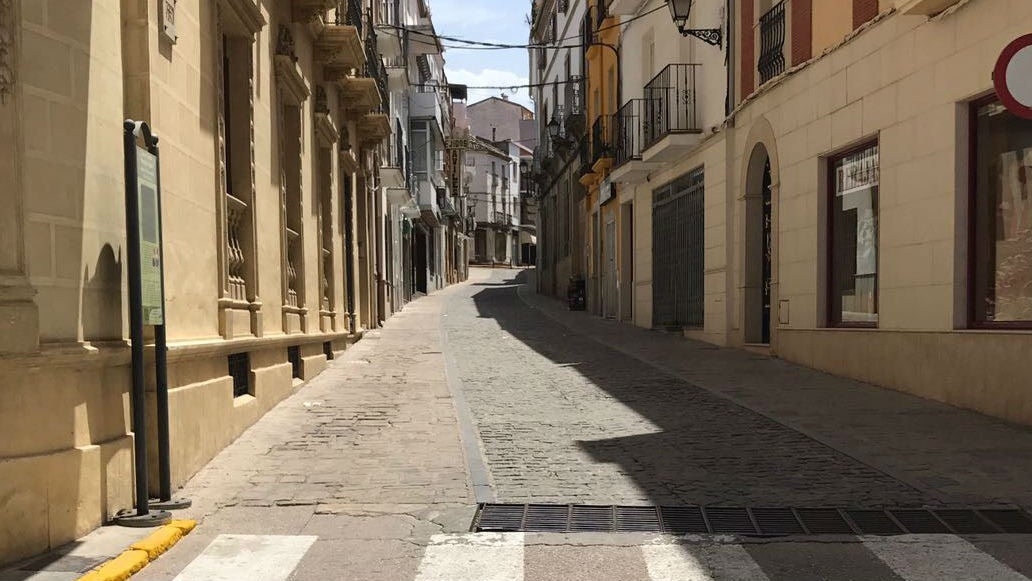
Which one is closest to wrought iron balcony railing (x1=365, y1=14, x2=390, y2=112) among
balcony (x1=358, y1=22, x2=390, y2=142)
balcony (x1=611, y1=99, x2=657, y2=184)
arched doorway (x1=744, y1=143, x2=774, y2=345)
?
balcony (x1=358, y1=22, x2=390, y2=142)

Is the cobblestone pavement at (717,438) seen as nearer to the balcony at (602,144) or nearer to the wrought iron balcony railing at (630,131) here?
the wrought iron balcony railing at (630,131)

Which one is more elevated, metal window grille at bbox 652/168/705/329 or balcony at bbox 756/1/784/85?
balcony at bbox 756/1/784/85

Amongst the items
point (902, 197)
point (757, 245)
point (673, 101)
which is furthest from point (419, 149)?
point (902, 197)

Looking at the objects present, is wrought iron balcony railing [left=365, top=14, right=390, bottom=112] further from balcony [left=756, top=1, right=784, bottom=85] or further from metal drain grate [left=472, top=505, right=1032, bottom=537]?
metal drain grate [left=472, top=505, right=1032, bottom=537]

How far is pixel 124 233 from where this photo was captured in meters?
5.41

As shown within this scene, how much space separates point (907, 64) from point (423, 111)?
93.5 feet

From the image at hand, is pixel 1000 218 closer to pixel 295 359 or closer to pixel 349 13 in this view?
pixel 295 359

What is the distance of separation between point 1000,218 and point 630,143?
12.8 metres

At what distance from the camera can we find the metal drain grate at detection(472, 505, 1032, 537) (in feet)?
15.9

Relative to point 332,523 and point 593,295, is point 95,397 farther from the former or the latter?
point 593,295

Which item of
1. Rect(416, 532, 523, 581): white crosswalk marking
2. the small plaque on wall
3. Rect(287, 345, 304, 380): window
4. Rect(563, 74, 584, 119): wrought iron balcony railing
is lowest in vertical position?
Rect(416, 532, 523, 581): white crosswalk marking

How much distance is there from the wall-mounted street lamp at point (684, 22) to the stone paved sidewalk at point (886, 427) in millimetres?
5711

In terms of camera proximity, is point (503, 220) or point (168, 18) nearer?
point (168, 18)

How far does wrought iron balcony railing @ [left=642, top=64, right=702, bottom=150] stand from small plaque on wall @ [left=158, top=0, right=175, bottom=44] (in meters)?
11.8
